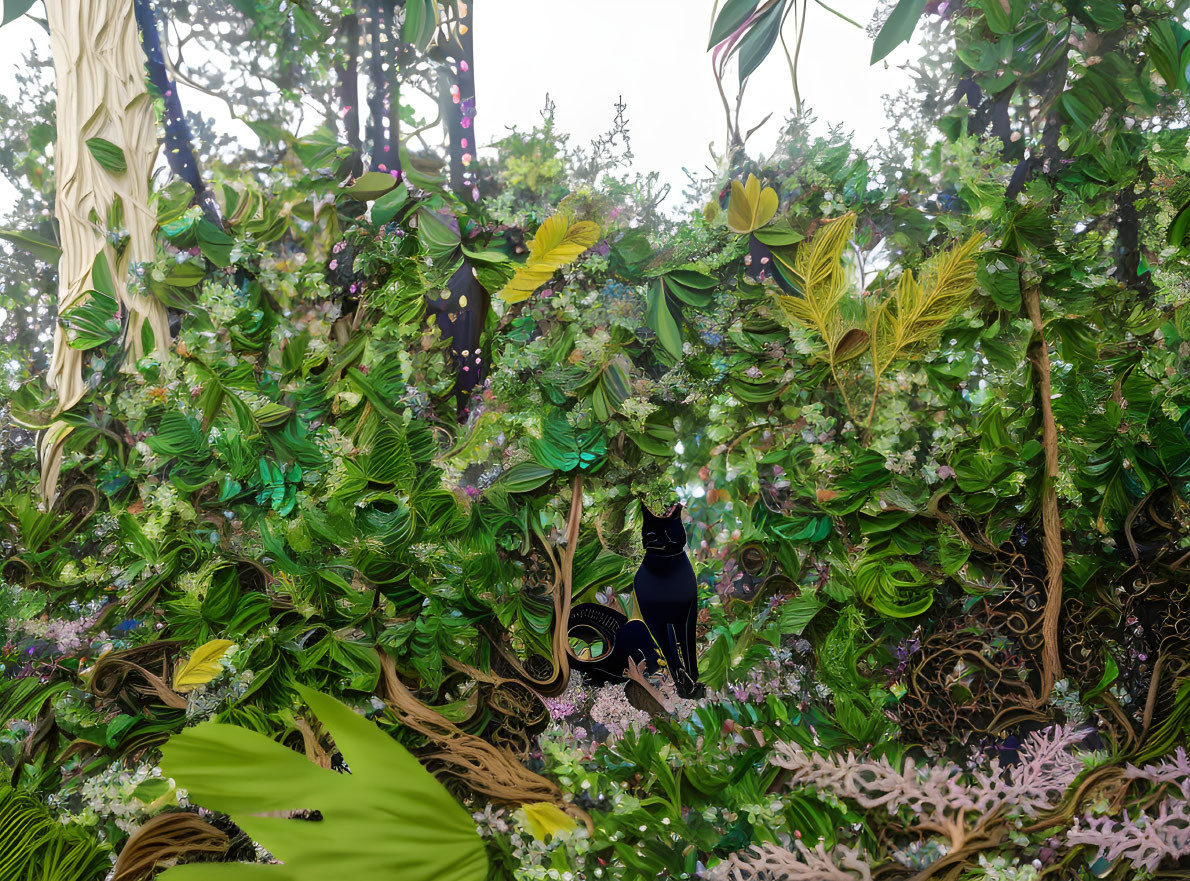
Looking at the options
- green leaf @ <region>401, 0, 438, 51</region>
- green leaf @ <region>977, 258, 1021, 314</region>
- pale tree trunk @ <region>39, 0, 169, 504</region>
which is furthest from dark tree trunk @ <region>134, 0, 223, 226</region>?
green leaf @ <region>977, 258, 1021, 314</region>

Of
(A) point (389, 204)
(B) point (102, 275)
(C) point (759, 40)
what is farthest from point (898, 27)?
(B) point (102, 275)

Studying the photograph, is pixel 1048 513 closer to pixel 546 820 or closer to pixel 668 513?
pixel 668 513

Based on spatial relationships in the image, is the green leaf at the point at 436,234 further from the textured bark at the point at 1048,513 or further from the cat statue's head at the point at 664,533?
the textured bark at the point at 1048,513

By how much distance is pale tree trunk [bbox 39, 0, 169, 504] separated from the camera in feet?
4.93

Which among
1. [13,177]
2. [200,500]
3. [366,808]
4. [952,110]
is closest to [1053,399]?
[952,110]

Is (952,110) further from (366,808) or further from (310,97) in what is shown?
(366,808)

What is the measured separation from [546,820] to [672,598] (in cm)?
46

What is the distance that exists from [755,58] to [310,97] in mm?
838

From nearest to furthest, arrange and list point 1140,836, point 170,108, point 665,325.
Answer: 1. point 1140,836
2. point 665,325
3. point 170,108

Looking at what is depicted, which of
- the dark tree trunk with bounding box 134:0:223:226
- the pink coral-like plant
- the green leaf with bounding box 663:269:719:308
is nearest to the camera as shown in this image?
the pink coral-like plant

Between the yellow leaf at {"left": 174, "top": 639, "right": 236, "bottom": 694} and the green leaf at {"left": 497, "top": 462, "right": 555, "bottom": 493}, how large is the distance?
2.03 ft

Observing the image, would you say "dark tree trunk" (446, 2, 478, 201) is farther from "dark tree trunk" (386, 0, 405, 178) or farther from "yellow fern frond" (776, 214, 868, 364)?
"yellow fern frond" (776, 214, 868, 364)

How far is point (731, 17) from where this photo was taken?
4.59 feet

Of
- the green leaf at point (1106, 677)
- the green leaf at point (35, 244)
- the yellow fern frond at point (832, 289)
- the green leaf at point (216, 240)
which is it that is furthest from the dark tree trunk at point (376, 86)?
the green leaf at point (1106, 677)
